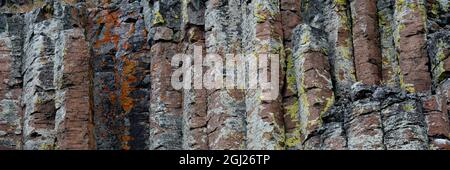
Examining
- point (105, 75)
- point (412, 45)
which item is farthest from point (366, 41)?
point (105, 75)

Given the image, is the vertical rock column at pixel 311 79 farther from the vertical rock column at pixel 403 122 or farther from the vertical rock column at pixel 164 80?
the vertical rock column at pixel 164 80

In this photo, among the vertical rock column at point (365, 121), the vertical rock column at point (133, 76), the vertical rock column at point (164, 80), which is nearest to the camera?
the vertical rock column at point (365, 121)

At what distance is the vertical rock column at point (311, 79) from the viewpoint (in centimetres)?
7531

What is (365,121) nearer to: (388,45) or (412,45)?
(412,45)

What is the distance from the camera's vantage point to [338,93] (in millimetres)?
76938

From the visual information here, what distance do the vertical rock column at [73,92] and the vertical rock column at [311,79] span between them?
7074 mm

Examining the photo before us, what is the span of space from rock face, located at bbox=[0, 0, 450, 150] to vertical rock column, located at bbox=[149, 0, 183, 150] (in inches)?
1.3

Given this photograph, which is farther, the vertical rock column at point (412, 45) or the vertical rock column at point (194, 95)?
the vertical rock column at point (194, 95)

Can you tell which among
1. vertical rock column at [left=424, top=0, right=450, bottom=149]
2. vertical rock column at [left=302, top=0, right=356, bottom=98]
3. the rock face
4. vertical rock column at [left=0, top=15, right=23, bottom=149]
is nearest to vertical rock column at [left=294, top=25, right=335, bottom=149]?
the rock face

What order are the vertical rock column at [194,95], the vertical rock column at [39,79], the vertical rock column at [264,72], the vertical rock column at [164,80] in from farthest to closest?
the vertical rock column at [39,79] → the vertical rock column at [164,80] → the vertical rock column at [194,95] → the vertical rock column at [264,72]

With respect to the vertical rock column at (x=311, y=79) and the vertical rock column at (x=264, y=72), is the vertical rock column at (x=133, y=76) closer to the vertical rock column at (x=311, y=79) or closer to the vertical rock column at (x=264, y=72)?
the vertical rock column at (x=264, y=72)

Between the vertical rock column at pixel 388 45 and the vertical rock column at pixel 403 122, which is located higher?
the vertical rock column at pixel 388 45

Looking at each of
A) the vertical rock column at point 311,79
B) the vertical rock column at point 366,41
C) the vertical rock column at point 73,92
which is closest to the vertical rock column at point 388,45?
the vertical rock column at point 366,41

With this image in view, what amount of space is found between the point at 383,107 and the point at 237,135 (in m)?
6.55
